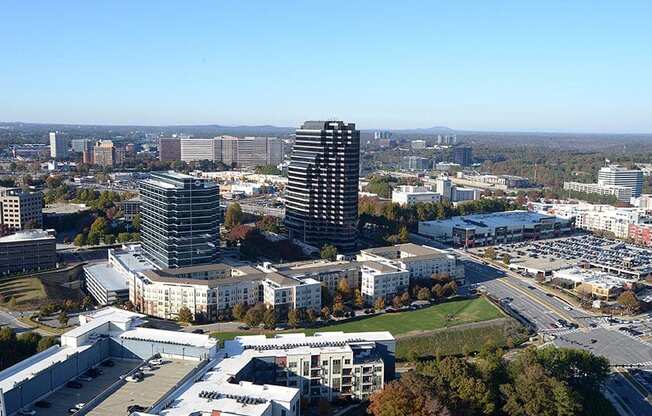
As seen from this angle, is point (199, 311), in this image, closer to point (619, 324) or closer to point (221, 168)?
point (619, 324)

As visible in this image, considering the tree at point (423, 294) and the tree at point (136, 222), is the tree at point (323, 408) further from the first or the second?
the tree at point (136, 222)

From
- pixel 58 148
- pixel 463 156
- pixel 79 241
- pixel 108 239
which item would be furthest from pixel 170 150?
pixel 79 241

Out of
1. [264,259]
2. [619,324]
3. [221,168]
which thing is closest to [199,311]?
[264,259]

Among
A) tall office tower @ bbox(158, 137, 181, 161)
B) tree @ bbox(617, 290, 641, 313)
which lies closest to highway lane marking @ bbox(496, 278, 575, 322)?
tree @ bbox(617, 290, 641, 313)

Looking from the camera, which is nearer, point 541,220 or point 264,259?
point 264,259

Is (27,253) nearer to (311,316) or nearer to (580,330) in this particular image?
(311,316)

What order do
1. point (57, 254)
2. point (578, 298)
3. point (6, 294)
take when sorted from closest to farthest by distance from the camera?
point (6, 294) < point (578, 298) < point (57, 254)
